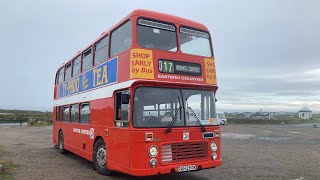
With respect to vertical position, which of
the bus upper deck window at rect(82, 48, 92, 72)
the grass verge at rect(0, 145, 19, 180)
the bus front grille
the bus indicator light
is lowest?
the grass verge at rect(0, 145, 19, 180)

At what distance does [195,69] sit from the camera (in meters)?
9.46

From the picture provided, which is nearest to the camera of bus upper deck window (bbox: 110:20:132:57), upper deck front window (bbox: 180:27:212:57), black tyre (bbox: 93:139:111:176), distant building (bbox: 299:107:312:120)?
bus upper deck window (bbox: 110:20:132:57)

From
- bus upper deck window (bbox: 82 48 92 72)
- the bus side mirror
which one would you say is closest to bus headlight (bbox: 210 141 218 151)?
the bus side mirror

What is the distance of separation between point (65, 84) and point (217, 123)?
8312 millimetres

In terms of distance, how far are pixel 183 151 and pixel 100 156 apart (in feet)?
10.00

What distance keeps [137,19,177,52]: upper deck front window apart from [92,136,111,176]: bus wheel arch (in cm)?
343

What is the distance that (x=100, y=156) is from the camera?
10734mm

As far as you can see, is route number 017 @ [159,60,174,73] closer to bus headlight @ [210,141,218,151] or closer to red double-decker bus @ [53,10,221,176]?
red double-decker bus @ [53,10,221,176]

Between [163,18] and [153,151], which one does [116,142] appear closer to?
[153,151]

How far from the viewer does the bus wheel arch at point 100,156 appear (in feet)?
34.0

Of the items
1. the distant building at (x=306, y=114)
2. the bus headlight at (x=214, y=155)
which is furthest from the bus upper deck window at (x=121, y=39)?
the distant building at (x=306, y=114)

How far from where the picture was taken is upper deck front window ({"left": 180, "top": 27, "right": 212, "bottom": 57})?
955cm

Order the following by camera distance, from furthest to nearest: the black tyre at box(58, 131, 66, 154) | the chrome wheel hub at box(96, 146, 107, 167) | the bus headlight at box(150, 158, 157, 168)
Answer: the black tyre at box(58, 131, 66, 154) → the chrome wheel hub at box(96, 146, 107, 167) → the bus headlight at box(150, 158, 157, 168)

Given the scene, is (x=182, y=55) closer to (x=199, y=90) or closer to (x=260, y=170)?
(x=199, y=90)
